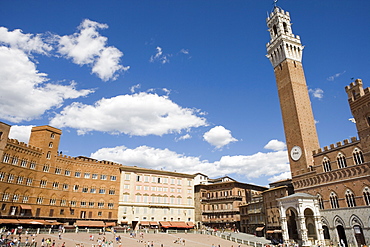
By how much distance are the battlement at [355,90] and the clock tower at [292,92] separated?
9968 millimetres

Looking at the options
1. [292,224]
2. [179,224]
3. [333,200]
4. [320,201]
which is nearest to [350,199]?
[333,200]

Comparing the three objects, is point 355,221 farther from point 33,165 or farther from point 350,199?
point 33,165

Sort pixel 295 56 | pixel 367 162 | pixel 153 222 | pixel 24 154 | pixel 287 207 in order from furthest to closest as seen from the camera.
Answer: pixel 153 222 → pixel 295 56 → pixel 24 154 → pixel 287 207 → pixel 367 162

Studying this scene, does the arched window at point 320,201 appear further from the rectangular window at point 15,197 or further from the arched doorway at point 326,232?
the rectangular window at point 15,197

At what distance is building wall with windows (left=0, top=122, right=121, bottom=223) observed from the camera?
4947 centimetres

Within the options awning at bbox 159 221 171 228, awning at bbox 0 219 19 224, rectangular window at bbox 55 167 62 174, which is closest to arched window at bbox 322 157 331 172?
awning at bbox 159 221 171 228

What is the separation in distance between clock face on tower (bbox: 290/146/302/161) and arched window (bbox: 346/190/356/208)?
11330mm

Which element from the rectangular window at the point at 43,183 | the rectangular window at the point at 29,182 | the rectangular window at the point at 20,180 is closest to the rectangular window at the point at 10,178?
the rectangular window at the point at 20,180

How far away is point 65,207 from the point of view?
2281 inches

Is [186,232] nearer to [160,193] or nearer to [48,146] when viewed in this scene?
[160,193]

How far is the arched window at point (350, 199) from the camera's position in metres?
42.6

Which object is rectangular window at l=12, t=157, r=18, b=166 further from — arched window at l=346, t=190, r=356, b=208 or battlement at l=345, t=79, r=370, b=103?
battlement at l=345, t=79, r=370, b=103

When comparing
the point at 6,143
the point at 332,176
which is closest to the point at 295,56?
the point at 332,176

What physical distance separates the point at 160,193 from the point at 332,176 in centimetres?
4017
